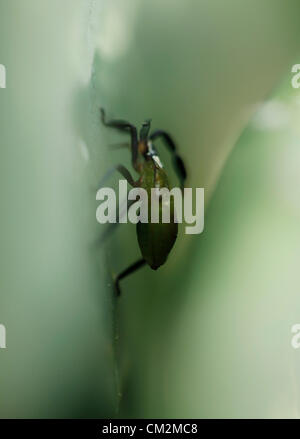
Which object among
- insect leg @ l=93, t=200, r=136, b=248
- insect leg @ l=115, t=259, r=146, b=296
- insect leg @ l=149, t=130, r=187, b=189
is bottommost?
insect leg @ l=115, t=259, r=146, b=296

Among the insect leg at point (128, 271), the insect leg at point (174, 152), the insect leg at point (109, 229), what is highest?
the insect leg at point (174, 152)

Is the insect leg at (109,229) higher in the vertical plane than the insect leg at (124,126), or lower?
lower

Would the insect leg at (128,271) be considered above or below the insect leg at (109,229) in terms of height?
below

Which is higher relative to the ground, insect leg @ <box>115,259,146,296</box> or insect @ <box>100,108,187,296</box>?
insect @ <box>100,108,187,296</box>

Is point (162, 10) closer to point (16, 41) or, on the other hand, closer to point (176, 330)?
point (16, 41)

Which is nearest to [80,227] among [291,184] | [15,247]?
[15,247]
